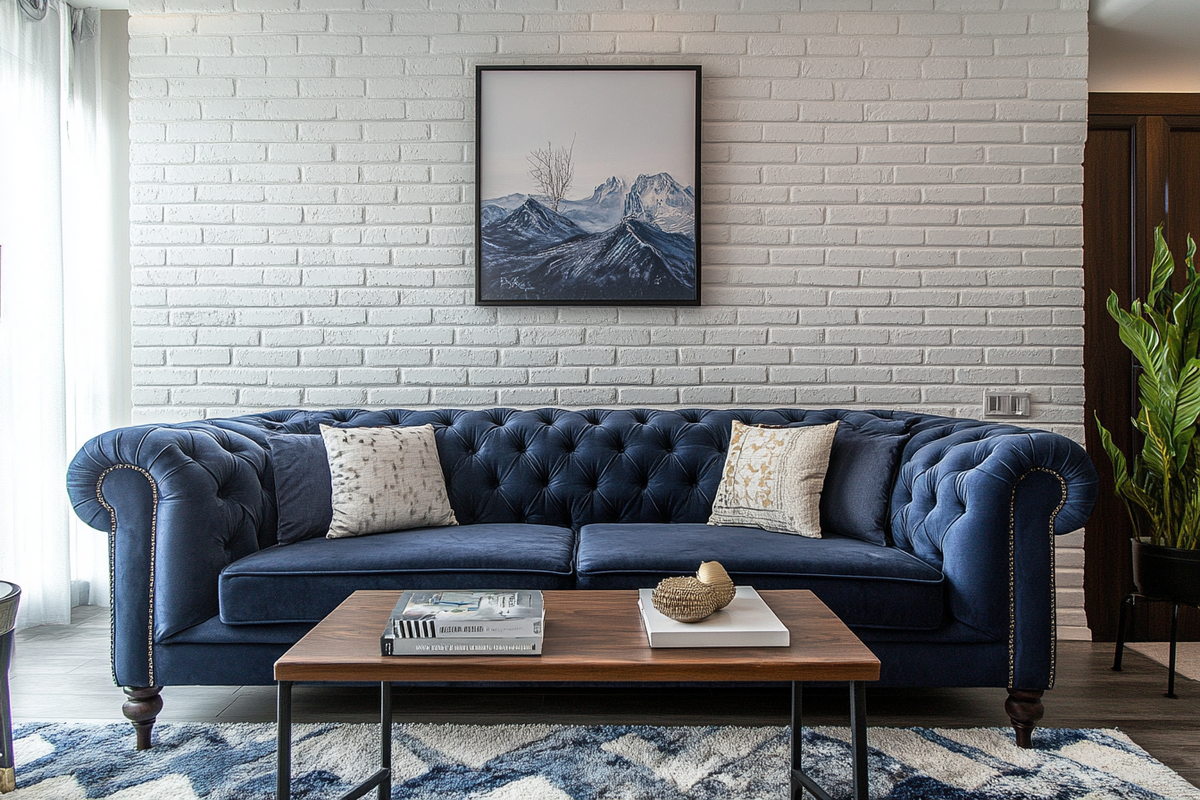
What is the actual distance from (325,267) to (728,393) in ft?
5.29

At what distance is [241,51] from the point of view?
2857mm

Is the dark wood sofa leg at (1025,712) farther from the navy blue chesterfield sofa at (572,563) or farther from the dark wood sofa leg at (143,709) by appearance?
the dark wood sofa leg at (143,709)

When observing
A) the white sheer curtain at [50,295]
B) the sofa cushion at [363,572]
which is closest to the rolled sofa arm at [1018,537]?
the sofa cushion at [363,572]

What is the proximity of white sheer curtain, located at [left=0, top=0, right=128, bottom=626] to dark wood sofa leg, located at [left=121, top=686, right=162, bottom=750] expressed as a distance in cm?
125

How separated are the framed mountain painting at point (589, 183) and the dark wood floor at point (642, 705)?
143 cm

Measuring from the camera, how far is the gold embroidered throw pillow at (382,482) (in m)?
2.23

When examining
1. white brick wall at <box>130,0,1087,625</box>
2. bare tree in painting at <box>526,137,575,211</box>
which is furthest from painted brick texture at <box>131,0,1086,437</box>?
bare tree in painting at <box>526,137,575,211</box>

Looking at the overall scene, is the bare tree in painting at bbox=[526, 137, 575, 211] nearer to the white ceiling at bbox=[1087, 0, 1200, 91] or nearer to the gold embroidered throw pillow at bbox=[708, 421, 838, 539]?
the gold embroidered throw pillow at bbox=[708, 421, 838, 539]

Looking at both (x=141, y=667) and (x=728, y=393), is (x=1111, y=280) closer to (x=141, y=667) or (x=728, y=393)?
(x=728, y=393)

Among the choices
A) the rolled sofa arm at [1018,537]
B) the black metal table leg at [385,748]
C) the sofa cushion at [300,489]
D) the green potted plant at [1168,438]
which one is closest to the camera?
the black metal table leg at [385,748]

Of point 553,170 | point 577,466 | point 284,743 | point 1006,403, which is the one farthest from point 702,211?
point 284,743

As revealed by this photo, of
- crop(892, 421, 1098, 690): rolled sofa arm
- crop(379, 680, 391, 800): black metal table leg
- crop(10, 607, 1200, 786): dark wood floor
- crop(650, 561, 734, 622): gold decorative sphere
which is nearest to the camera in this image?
crop(650, 561, 734, 622): gold decorative sphere

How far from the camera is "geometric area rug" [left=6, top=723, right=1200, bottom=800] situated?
1603mm

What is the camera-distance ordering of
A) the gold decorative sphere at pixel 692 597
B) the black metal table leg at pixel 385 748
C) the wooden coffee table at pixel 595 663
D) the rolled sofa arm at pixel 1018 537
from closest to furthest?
the wooden coffee table at pixel 595 663 → the gold decorative sphere at pixel 692 597 → the black metal table leg at pixel 385 748 → the rolled sofa arm at pixel 1018 537
